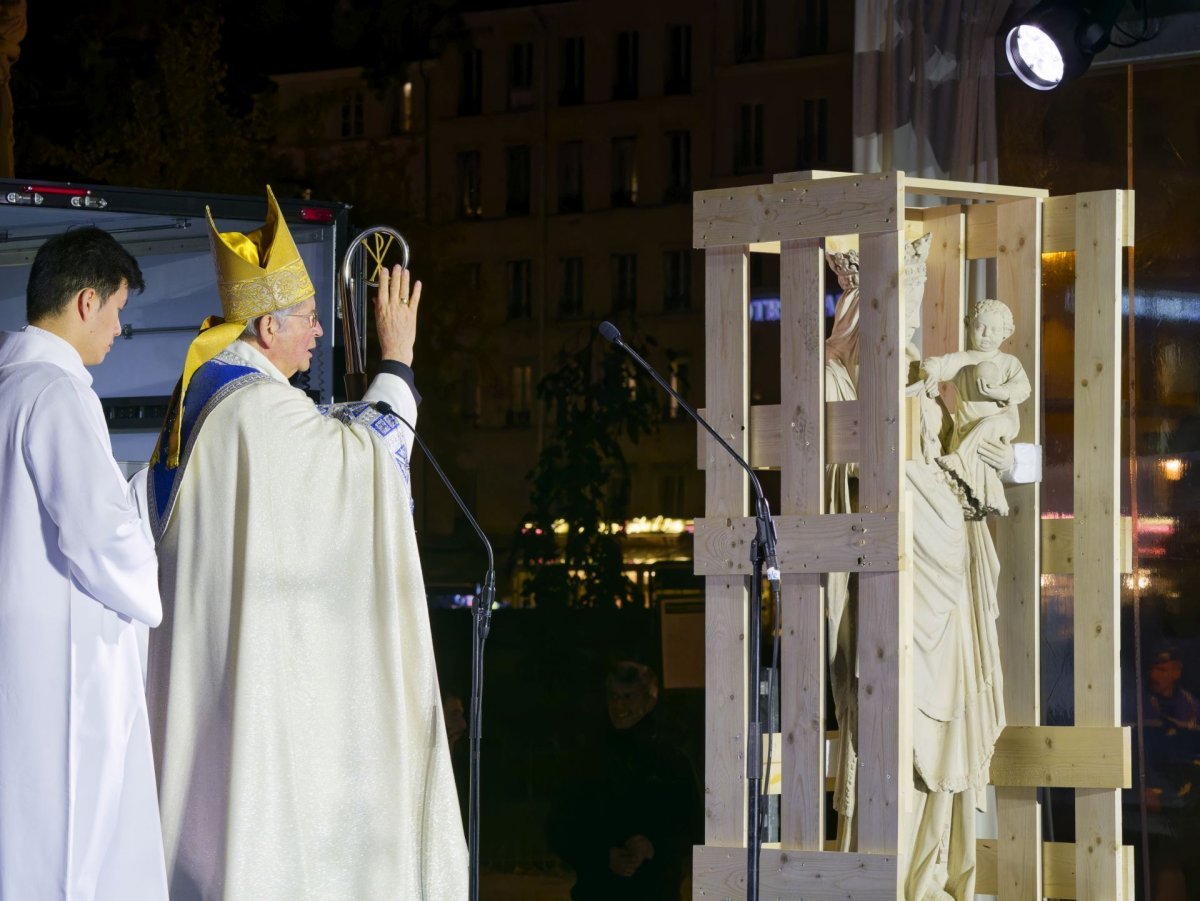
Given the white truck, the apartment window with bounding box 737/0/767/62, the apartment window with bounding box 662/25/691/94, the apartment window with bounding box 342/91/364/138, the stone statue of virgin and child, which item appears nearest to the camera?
the stone statue of virgin and child

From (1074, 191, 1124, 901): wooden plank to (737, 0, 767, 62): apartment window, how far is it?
2.96 m

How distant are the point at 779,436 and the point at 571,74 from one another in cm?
437

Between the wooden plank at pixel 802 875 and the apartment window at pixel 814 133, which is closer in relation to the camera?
the wooden plank at pixel 802 875

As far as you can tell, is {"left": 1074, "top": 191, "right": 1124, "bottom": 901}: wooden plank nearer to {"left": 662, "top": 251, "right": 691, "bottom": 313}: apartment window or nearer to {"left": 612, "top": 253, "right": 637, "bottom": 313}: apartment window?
{"left": 662, "top": 251, "right": 691, "bottom": 313}: apartment window

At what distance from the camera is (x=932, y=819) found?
17.3 ft

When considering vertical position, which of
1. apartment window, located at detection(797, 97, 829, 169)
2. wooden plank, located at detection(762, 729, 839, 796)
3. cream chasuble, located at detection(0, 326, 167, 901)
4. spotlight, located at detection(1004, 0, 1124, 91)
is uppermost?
apartment window, located at detection(797, 97, 829, 169)

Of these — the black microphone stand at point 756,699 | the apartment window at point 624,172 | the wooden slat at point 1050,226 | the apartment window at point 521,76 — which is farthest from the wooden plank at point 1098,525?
the apartment window at point 521,76

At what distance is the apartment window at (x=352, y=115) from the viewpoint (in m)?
9.28

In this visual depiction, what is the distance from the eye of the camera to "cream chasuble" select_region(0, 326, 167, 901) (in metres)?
3.49

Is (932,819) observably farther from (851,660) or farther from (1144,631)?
(1144,631)

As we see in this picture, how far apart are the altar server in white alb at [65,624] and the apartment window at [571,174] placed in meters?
5.21

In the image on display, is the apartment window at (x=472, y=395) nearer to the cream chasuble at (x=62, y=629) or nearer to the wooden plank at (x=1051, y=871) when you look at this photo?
the wooden plank at (x=1051, y=871)

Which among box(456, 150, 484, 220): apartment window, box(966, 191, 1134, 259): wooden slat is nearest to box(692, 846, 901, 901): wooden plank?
box(966, 191, 1134, 259): wooden slat

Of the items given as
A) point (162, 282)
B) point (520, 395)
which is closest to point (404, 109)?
point (520, 395)
